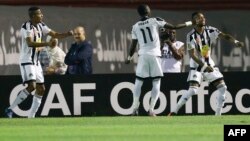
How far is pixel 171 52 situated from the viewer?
21.3 metres

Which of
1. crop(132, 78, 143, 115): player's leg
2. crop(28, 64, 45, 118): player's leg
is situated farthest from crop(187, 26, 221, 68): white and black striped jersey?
crop(28, 64, 45, 118): player's leg

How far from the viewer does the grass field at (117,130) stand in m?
12.7

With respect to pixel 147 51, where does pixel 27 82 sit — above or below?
below

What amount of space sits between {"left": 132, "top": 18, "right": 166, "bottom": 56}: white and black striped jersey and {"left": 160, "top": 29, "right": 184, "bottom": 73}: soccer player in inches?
56.2

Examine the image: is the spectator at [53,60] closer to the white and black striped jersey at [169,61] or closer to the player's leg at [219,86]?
the white and black striped jersey at [169,61]

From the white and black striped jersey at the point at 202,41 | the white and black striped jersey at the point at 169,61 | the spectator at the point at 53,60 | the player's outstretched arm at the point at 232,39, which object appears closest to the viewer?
the player's outstretched arm at the point at 232,39

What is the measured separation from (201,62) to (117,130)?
5.71m

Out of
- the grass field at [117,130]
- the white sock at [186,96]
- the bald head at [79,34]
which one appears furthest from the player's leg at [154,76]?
the grass field at [117,130]

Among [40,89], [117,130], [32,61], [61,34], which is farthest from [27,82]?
[117,130]

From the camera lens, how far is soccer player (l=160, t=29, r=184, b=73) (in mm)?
21219

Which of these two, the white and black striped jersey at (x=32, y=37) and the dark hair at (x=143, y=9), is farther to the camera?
the dark hair at (x=143, y=9)

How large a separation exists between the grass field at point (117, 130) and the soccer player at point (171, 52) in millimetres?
4399

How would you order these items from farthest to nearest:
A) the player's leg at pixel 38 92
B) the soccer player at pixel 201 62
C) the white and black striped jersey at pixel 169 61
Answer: the white and black striped jersey at pixel 169 61 < the soccer player at pixel 201 62 < the player's leg at pixel 38 92

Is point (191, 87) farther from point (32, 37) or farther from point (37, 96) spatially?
point (32, 37)
